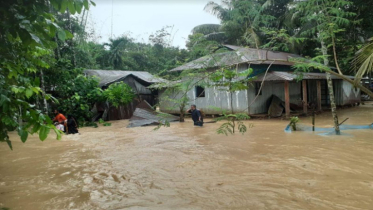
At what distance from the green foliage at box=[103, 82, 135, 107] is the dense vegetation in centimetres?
9

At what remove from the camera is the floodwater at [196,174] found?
13.4ft

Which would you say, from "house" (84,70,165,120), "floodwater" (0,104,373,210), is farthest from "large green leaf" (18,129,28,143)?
"house" (84,70,165,120)

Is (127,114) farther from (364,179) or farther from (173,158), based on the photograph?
(364,179)

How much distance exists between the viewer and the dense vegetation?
2164 millimetres

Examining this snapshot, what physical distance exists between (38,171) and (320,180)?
5.54 meters

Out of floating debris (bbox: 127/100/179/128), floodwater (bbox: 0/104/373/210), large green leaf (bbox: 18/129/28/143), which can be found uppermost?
large green leaf (bbox: 18/129/28/143)

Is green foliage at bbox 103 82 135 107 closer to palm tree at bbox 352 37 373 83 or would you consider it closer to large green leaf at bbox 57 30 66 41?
palm tree at bbox 352 37 373 83

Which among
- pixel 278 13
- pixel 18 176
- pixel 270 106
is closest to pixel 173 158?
pixel 18 176

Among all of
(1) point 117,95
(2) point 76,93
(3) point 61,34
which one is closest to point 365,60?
(3) point 61,34

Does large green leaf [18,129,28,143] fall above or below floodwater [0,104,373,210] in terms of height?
above

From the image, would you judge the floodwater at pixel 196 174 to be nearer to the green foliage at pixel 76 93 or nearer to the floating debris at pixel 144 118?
the floating debris at pixel 144 118

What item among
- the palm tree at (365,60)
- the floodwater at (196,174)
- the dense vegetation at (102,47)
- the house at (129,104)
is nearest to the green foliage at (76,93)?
the dense vegetation at (102,47)

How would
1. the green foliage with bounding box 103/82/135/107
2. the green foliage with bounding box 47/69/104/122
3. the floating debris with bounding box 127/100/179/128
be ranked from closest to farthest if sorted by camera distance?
1. the floating debris with bounding box 127/100/179/128
2. the green foliage with bounding box 47/69/104/122
3. the green foliage with bounding box 103/82/135/107

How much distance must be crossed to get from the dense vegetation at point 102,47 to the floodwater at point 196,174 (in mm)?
1563
